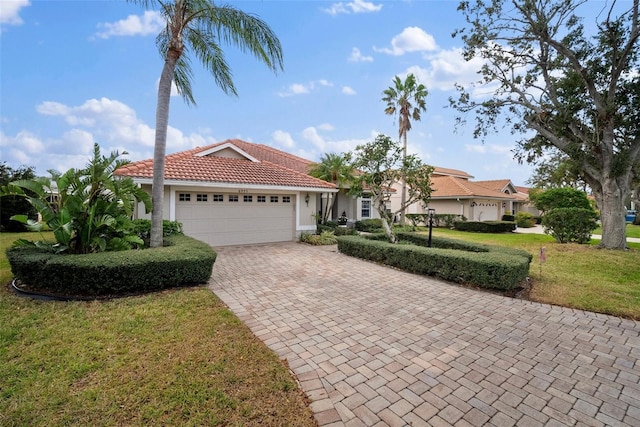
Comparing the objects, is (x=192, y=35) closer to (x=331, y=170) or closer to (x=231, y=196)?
(x=231, y=196)

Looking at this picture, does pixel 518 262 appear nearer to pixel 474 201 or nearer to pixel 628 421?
pixel 628 421

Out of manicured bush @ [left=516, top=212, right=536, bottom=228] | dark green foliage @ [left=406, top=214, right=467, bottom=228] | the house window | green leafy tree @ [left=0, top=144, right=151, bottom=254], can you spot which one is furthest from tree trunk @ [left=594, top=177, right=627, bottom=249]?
green leafy tree @ [left=0, top=144, right=151, bottom=254]

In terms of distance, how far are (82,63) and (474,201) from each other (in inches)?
1100

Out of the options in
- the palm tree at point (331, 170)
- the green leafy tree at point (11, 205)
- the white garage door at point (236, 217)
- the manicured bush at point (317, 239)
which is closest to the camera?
the white garage door at point (236, 217)

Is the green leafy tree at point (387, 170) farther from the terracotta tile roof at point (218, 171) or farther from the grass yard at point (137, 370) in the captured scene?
the grass yard at point (137, 370)

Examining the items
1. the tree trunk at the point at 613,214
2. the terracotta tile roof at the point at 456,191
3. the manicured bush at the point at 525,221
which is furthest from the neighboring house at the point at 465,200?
the tree trunk at the point at 613,214

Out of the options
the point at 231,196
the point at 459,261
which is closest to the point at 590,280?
the point at 459,261

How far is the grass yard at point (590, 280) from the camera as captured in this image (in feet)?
20.1

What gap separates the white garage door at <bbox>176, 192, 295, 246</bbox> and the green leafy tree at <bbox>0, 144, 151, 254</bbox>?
4511mm

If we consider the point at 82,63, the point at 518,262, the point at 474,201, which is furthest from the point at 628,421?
the point at 474,201

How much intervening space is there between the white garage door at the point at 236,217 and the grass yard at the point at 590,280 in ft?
33.7

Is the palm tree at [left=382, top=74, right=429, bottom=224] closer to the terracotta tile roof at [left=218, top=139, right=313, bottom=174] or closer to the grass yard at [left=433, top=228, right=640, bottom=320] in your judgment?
the terracotta tile roof at [left=218, top=139, right=313, bottom=174]

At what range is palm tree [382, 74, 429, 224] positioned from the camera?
21578 millimetres

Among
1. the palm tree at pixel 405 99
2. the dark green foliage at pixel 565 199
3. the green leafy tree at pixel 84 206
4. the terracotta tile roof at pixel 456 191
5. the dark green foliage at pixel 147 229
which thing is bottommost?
the dark green foliage at pixel 147 229
